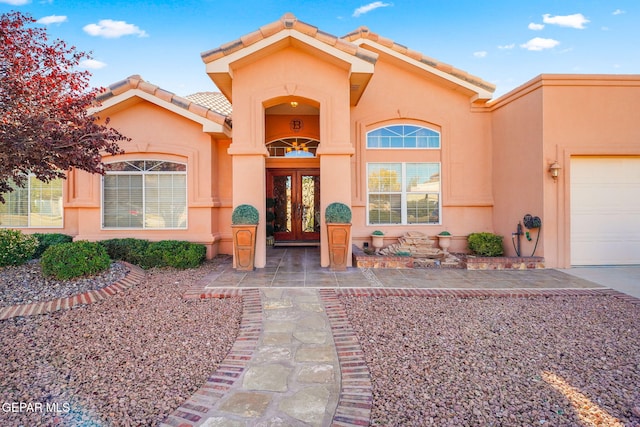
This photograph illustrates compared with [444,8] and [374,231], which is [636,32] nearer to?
[444,8]

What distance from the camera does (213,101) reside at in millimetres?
12375

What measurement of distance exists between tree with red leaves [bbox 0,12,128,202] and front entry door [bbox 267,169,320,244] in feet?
18.4

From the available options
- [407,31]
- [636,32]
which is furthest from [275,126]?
[636,32]

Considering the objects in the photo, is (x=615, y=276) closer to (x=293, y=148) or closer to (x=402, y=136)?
(x=402, y=136)

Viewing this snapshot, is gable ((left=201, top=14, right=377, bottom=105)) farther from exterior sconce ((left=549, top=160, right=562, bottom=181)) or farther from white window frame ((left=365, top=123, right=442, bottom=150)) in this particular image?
exterior sconce ((left=549, top=160, right=562, bottom=181))

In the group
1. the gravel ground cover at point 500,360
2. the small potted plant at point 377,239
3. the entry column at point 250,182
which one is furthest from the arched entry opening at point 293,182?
the gravel ground cover at point 500,360

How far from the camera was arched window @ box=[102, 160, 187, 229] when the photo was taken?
26.7 ft

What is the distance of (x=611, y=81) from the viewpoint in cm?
682

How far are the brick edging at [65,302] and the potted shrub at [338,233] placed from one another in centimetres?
386

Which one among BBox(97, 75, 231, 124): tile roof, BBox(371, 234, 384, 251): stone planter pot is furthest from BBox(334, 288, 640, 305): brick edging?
BBox(97, 75, 231, 124): tile roof

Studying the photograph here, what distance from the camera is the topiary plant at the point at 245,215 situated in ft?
21.0

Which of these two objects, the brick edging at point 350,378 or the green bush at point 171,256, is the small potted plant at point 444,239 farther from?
the green bush at point 171,256

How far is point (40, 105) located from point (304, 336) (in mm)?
4908

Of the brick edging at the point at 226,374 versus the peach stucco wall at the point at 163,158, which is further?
the peach stucco wall at the point at 163,158
